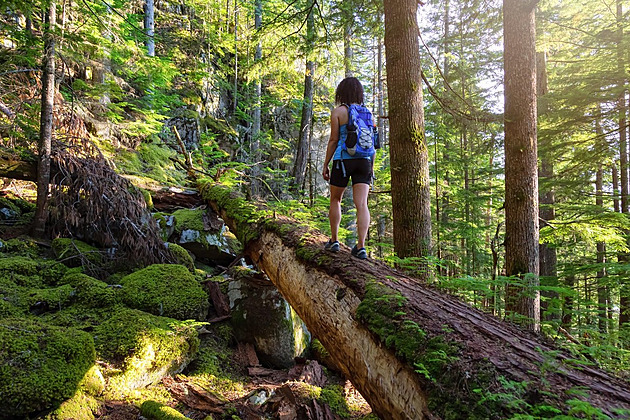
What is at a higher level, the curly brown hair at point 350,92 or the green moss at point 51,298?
the curly brown hair at point 350,92

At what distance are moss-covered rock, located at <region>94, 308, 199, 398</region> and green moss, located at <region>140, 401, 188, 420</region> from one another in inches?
16.5

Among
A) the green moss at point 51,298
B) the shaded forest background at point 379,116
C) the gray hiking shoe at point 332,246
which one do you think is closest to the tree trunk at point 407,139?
the shaded forest background at point 379,116

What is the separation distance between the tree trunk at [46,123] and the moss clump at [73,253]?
51 cm

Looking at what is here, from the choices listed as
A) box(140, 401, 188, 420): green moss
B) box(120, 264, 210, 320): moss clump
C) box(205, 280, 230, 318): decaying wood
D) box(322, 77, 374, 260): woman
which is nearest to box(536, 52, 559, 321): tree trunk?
box(322, 77, 374, 260): woman

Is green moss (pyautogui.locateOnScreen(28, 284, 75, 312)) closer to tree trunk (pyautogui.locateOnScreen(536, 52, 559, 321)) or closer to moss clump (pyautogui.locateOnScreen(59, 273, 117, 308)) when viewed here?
moss clump (pyautogui.locateOnScreen(59, 273, 117, 308))

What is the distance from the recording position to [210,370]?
4344 mm

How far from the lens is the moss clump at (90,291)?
4227mm

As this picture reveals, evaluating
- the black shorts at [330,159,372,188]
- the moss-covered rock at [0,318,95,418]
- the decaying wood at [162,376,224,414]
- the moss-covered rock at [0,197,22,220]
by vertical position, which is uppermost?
the black shorts at [330,159,372,188]

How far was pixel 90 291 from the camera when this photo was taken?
4.31 metres

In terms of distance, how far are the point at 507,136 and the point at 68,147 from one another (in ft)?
25.7

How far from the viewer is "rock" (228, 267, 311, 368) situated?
17.0 feet

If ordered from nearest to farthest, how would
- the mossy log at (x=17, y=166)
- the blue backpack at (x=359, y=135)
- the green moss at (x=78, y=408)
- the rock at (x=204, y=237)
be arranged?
the green moss at (x=78, y=408), the blue backpack at (x=359, y=135), the mossy log at (x=17, y=166), the rock at (x=204, y=237)

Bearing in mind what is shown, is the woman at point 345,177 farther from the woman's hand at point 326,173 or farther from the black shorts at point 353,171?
the woman's hand at point 326,173

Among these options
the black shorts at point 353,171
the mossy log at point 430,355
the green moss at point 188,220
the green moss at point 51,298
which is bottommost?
the green moss at point 51,298
